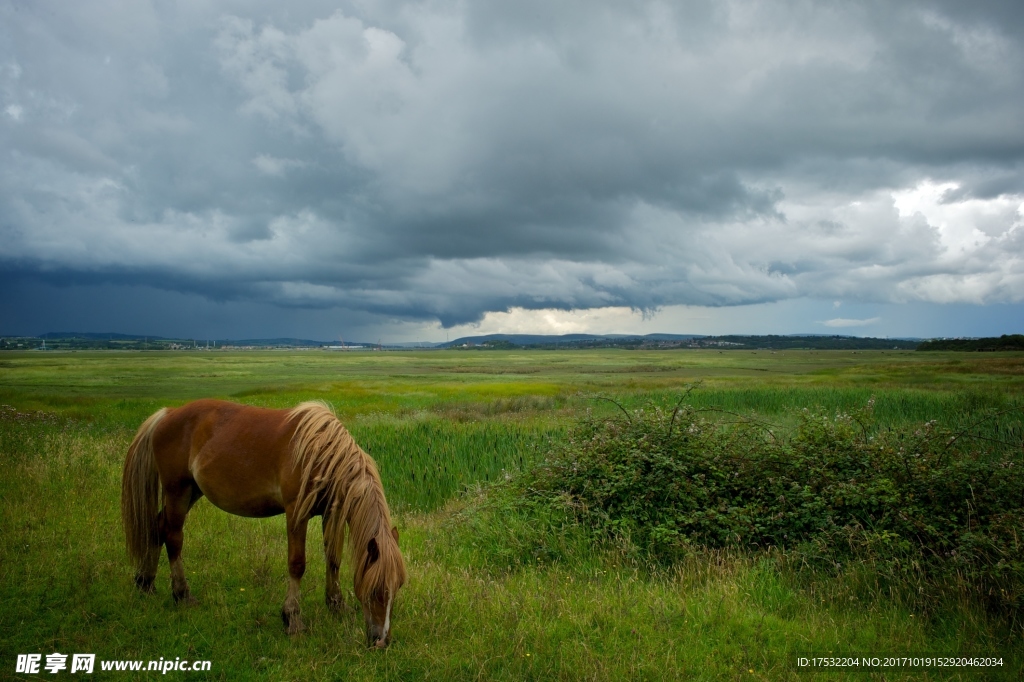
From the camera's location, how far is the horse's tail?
18.4 ft

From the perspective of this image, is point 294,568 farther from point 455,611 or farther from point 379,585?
point 455,611

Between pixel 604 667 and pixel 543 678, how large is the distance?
1.55 feet

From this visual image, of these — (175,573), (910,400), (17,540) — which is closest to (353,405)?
(17,540)

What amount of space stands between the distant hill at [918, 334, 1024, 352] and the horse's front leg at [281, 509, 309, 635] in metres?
52.2

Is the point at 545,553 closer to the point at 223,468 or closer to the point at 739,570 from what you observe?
the point at 739,570

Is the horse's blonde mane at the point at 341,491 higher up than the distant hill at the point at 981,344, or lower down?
lower down

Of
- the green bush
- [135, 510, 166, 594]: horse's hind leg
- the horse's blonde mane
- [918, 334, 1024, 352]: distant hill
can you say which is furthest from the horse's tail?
[918, 334, 1024, 352]: distant hill

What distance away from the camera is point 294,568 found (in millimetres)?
4652

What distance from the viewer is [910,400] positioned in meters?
22.4

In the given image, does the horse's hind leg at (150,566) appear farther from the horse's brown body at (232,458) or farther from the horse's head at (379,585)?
the horse's head at (379,585)

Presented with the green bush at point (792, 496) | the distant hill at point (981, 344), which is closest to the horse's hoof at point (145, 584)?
the green bush at point (792, 496)

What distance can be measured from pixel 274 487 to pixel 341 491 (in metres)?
0.72

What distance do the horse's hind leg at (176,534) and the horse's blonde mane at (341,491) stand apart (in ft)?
5.59

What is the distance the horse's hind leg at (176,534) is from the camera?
532 cm
